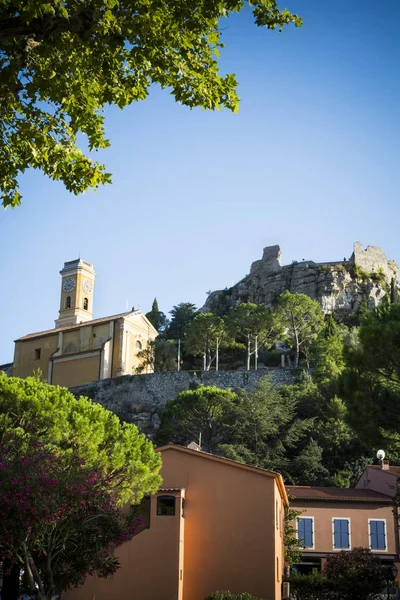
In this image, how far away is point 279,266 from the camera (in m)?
79.1

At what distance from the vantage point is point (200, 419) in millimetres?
45531

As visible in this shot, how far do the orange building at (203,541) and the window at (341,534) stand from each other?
285 inches

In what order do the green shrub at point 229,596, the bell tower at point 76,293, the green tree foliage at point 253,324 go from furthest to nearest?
the bell tower at point 76,293 < the green tree foliage at point 253,324 < the green shrub at point 229,596

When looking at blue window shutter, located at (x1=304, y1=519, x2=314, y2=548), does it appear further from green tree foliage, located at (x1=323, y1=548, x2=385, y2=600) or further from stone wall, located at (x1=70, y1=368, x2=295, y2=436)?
stone wall, located at (x1=70, y1=368, x2=295, y2=436)

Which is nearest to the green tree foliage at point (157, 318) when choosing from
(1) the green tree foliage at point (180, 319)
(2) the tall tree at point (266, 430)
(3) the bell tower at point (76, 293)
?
(1) the green tree foliage at point (180, 319)

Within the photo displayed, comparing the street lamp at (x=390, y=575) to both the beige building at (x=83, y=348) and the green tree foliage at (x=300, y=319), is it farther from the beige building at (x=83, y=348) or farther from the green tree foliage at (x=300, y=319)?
the beige building at (x=83, y=348)

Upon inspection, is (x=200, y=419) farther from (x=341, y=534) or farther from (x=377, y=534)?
(x=377, y=534)

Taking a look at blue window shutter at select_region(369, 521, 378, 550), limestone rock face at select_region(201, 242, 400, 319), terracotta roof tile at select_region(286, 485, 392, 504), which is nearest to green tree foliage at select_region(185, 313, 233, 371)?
limestone rock face at select_region(201, 242, 400, 319)

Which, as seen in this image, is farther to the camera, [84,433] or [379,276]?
[379,276]

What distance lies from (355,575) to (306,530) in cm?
676

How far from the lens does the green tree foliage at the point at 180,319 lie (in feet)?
244

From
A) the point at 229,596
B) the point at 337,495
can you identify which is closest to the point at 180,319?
the point at 337,495

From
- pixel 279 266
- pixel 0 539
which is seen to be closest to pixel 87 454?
pixel 0 539

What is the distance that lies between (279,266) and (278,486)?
56088mm
